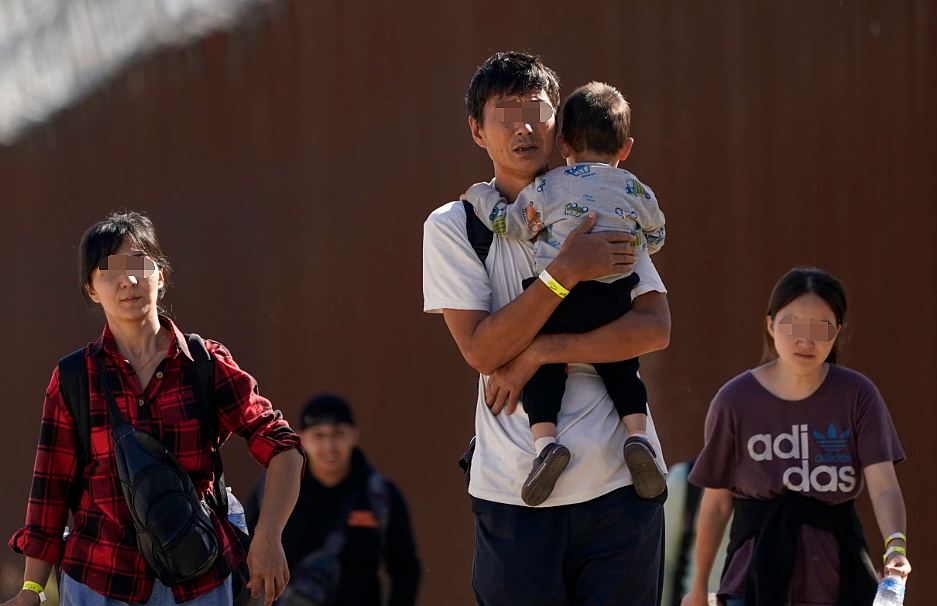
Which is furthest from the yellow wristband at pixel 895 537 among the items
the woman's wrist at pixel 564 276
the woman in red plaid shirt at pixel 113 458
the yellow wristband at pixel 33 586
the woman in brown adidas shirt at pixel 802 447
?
the yellow wristband at pixel 33 586

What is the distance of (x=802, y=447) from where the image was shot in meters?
3.02

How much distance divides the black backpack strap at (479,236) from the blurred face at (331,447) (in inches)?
76.3

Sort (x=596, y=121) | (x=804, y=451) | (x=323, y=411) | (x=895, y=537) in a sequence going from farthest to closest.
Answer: (x=323, y=411), (x=804, y=451), (x=895, y=537), (x=596, y=121)

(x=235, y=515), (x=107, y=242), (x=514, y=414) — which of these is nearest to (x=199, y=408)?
(x=235, y=515)

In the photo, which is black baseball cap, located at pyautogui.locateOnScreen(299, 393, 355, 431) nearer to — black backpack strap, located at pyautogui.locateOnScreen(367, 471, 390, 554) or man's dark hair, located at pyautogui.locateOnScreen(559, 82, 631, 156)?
black backpack strap, located at pyautogui.locateOnScreen(367, 471, 390, 554)

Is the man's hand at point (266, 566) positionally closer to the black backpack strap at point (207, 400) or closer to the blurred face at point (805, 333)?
the black backpack strap at point (207, 400)

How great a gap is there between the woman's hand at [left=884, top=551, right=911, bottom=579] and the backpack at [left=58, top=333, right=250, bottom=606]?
170cm

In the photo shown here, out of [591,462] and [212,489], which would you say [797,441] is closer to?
[591,462]

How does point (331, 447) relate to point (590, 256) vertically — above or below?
below

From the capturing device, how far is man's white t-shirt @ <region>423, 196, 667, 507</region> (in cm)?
222

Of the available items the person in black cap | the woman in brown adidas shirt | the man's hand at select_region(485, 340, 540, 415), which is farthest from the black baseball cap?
the man's hand at select_region(485, 340, 540, 415)

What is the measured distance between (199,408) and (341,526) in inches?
63.5

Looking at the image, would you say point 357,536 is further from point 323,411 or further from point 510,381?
point 510,381

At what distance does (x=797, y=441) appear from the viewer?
3031mm
